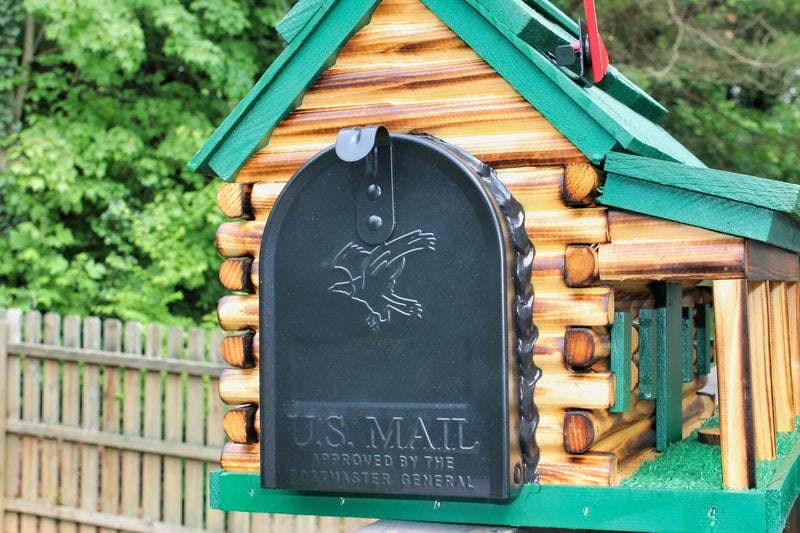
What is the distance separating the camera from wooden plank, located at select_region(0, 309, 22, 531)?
680 centimetres

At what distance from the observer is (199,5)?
8539 millimetres

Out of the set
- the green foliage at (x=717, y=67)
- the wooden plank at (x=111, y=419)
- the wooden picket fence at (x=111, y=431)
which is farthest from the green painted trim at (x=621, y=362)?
the green foliage at (x=717, y=67)

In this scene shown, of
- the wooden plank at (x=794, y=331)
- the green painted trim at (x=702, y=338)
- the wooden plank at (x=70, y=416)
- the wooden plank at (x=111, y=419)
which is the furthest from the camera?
the wooden plank at (x=70, y=416)

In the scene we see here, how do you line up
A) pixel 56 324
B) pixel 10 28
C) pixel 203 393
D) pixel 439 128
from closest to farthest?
pixel 439 128
pixel 203 393
pixel 56 324
pixel 10 28

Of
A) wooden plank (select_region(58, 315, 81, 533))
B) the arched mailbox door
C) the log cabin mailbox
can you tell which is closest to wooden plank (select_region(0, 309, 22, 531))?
wooden plank (select_region(58, 315, 81, 533))

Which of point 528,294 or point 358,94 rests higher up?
point 358,94

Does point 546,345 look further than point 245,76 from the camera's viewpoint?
No

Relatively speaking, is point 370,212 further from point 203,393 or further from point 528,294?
point 203,393

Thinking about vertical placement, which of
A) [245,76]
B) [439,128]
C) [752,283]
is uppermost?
[245,76]

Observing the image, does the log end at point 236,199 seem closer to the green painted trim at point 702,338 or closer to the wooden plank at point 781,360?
the wooden plank at point 781,360

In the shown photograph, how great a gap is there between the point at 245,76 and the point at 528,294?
6.67 m

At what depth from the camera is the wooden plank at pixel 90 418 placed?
21.2ft

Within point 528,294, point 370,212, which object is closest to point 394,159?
point 370,212

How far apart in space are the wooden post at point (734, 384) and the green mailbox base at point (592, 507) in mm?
97
